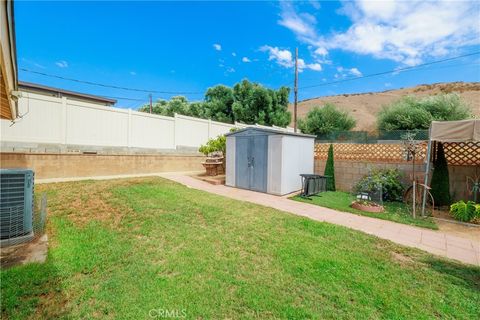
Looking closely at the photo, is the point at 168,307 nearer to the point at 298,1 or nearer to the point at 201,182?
the point at 201,182

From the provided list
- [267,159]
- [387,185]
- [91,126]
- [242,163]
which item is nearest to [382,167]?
[387,185]

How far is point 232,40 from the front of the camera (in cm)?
2114

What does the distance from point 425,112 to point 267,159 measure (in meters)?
17.3

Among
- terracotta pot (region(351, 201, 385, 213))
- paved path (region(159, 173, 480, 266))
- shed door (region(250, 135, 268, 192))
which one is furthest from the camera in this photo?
shed door (region(250, 135, 268, 192))

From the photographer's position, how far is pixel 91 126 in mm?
9906

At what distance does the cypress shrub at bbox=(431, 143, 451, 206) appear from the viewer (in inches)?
273

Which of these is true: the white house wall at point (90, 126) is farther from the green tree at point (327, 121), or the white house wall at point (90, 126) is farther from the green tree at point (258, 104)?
the green tree at point (327, 121)

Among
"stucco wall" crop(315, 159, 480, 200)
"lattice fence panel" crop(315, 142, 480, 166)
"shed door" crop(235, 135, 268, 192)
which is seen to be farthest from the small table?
"lattice fence panel" crop(315, 142, 480, 166)

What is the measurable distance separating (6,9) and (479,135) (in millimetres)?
8386

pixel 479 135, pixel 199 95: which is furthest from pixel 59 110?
pixel 199 95

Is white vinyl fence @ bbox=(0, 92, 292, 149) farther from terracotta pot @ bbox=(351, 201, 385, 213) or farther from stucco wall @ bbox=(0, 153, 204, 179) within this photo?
terracotta pot @ bbox=(351, 201, 385, 213)

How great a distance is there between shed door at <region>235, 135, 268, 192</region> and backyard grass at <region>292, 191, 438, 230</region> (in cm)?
156

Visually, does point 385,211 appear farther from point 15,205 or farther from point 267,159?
point 15,205

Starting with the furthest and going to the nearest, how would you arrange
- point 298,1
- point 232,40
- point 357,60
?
point 232,40, point 357,60, point 298,1
